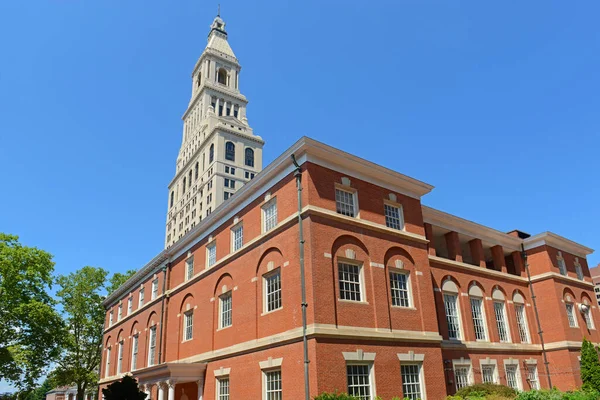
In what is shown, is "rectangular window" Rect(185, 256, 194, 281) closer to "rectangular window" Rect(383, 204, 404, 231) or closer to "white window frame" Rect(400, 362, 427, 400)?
"rectangular window" Rect(383, 204, 404, 231)

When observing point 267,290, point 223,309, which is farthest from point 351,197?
point 223,309

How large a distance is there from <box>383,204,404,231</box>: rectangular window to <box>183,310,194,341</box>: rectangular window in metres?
14.1

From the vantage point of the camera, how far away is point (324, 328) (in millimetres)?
17266

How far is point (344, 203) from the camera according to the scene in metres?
20.9

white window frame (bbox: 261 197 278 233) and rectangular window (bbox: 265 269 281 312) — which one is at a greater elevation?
white window frame (bbox: 261 197 278 233)

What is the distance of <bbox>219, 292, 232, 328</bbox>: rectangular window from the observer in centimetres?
2376

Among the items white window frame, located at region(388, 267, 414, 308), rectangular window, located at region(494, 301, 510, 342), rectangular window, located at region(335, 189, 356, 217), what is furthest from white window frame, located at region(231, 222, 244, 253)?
rectangular window, located at region(494, 301, 510, 342)

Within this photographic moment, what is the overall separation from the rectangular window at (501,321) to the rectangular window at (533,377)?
2405 millimetres

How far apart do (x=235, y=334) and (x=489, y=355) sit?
50.3 feet

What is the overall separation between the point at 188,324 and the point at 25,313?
795 inches

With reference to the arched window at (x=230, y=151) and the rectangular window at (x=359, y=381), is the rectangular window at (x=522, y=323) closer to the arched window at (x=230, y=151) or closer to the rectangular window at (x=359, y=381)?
the rectangular window at (x=359, y=381)

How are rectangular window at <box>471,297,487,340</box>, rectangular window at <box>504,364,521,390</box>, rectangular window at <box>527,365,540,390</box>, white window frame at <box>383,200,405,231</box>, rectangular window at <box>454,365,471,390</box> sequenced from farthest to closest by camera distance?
rectangular window at <box>527,365,540,390</box> < rectangular window at <box>504,364,521,390</box> < rectangular window at <box>471,297,487,340</box> < rectangular window at <box>454,365,471,390</box> < white window frame at <box>383,200,405,231</box>

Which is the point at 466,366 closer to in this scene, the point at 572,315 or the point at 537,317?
the point at 537,317

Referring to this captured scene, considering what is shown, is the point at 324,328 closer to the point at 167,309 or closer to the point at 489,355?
the point at 489,355
